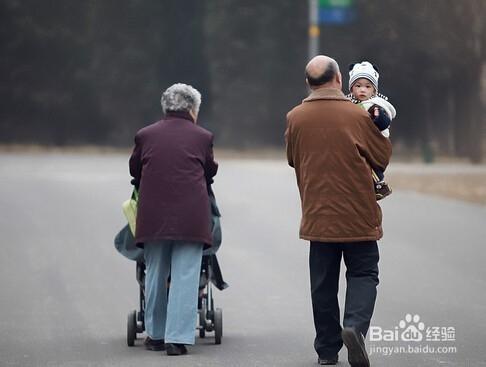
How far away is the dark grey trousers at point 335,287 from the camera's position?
315 inches

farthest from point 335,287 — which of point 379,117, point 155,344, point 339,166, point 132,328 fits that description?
point 132,328

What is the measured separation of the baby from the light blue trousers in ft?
4.20

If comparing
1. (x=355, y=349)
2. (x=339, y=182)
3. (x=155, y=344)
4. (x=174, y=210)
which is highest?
(x=339, y=182)

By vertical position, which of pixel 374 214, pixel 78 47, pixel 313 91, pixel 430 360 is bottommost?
pixel 430 360

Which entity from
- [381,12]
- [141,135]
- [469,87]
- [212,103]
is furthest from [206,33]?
[141,135]

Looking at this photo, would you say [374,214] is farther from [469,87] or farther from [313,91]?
[469,87]

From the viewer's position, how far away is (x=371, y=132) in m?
7.99

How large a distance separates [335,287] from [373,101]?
1.09 meters

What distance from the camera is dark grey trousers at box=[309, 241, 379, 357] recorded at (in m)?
7.99

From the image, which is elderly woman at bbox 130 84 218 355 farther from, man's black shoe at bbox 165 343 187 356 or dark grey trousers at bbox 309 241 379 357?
dark grey trousers at bbox 309 241 379 357

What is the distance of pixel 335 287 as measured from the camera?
8203mm

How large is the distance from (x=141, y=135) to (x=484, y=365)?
Answer: 8.17 feet

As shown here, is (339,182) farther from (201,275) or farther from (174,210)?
(201,275)

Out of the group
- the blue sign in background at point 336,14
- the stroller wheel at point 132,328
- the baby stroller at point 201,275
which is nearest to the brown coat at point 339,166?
the baby stroller at point 201,275
